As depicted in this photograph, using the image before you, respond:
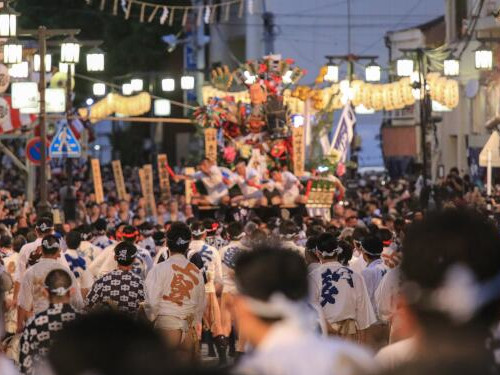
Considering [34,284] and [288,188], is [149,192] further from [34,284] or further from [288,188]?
[34,284]

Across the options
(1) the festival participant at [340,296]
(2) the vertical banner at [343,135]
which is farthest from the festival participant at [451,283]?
(2) the vertical banner at [343,135]

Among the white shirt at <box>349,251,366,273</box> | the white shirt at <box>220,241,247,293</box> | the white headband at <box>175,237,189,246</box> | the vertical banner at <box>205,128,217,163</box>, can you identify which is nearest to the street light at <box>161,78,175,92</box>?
the vertical banner at <box>205,128,217,163</box>

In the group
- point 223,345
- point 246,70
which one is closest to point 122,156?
point 246,70

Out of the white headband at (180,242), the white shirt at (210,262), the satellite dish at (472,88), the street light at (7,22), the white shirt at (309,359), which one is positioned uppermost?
the street light at (7,22)

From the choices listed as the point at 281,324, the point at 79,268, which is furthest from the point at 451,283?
the point at 79,268

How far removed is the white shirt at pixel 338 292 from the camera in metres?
12.2

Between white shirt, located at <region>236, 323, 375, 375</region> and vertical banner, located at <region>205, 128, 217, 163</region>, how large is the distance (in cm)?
2598

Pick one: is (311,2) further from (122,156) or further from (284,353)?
(284,353)

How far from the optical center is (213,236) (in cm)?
1925

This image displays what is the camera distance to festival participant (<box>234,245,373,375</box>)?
497 cm

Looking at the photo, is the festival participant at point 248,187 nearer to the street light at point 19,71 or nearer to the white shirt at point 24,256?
the street light at point 19,71

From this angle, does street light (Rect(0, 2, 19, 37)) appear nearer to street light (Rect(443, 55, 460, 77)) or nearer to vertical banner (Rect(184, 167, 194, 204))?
vertical banner (Rect(184, 167, 194, 204))

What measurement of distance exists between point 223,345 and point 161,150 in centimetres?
5744

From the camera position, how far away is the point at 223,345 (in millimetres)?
17375
